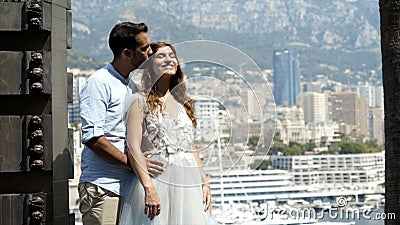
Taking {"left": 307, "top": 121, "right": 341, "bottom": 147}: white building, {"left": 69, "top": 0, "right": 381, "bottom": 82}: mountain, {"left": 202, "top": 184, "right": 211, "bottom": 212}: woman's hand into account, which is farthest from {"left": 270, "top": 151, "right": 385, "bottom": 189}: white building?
{"left": 202, "top": 184, "right": 211, "bottom": 212}: woman's hand

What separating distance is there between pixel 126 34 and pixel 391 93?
1.27 metres

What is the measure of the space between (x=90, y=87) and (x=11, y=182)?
71 cm

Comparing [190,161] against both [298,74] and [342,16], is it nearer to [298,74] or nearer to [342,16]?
[298,74]

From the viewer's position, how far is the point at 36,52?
3.51 metres

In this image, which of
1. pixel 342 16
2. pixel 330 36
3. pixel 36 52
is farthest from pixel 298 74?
pixel 36 52

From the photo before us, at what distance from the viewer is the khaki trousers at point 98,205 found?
3139 mm

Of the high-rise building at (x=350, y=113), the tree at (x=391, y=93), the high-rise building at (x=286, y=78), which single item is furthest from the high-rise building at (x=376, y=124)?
the tree at (x=391, y=93)

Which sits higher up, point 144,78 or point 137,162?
point 144,78

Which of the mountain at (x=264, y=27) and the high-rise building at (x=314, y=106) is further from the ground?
the mountain at (x=264, y=27)

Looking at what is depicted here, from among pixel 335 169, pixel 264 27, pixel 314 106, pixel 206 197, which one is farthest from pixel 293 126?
pixel 264 27

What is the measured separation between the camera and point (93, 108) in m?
3.10

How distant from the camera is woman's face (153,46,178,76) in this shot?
3020 mm

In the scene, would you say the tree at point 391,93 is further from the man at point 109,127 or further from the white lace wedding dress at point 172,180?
the man at point 109,127

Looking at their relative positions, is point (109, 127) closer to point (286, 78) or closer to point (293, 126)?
point (293, 126)
